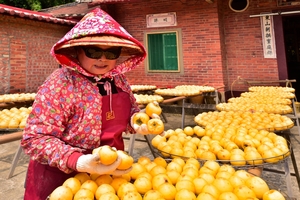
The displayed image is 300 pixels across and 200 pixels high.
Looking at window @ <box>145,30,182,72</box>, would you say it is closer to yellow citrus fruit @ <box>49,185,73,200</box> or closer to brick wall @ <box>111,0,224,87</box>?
brick wall @ <box>111,0,224,87</box>

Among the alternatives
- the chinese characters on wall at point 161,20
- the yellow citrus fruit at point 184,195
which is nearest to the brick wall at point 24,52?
the chinese characters on wall at point 161,20

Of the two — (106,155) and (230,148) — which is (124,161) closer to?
(106,155)

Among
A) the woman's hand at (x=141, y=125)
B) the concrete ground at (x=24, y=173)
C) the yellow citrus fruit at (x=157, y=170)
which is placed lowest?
the concrete ground at (x=24, y=173)

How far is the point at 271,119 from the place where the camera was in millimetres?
3111

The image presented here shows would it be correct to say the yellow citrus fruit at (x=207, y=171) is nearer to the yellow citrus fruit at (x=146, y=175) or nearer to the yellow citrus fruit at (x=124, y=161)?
the yellow citrus fruit at (x=146, y=175)

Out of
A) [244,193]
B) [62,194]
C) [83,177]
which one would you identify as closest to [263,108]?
[244,193]

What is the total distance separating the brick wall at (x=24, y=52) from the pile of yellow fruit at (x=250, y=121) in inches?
269

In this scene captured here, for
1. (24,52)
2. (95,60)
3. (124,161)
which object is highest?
(24,52)

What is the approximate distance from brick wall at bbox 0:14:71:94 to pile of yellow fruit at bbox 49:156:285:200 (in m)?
7.49

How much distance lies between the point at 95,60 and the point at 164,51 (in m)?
7.34

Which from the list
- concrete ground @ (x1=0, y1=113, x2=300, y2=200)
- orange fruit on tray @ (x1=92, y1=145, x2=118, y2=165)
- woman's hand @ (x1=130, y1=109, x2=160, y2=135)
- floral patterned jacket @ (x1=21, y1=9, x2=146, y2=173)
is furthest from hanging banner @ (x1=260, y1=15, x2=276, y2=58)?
orange fruit on tray @ (x1=92, y1=145, x2=118, y2=165)

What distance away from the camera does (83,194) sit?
1.14m

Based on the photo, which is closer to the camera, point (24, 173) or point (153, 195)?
point (153, 195)

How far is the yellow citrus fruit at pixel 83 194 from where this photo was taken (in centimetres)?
113
